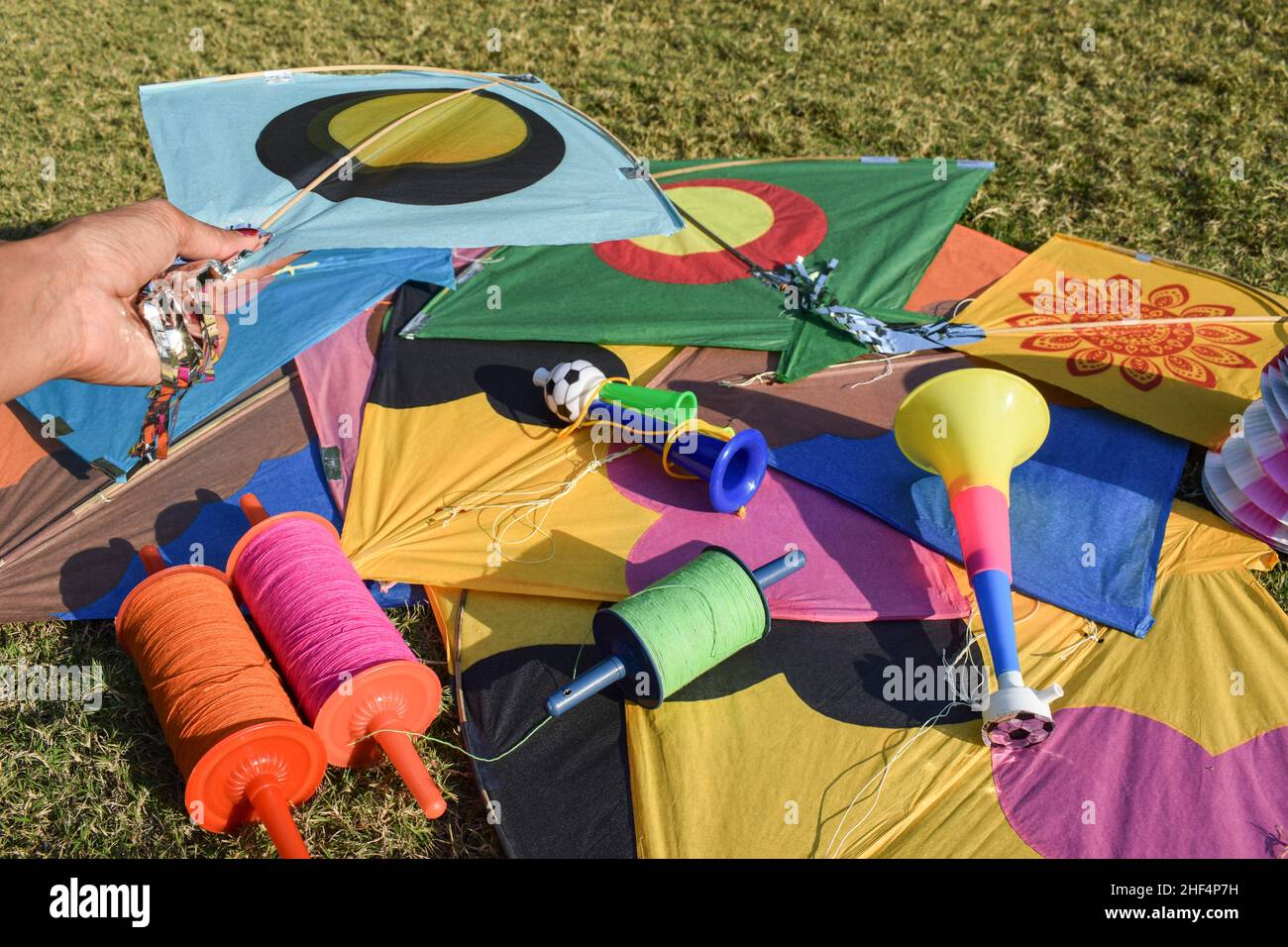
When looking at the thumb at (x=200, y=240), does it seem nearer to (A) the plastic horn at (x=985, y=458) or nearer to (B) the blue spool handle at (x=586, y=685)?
(B) the blue spool handle at (x=586, y=685)

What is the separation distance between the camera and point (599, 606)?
3033 mm

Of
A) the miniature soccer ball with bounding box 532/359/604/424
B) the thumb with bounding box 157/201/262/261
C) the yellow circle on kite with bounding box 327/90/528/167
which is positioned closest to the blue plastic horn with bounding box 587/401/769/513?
the miniature soccer ball with bounding box 532/359/604/424

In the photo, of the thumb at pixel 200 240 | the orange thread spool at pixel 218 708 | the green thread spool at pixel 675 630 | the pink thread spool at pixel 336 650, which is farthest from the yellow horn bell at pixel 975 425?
the thumb at pixel 200 240

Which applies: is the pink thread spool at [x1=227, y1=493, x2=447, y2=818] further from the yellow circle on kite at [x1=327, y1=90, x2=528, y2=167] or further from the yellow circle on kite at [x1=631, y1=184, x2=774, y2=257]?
the yellow circle on kite at [x1=631, y1=184, x2=774, y2=257]

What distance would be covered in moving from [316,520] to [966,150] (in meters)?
3.89

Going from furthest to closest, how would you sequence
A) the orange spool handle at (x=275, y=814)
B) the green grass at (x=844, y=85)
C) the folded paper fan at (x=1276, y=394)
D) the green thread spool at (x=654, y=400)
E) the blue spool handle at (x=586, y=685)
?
the green grass at (x=844, y=85) → the green thread spool at (x=654, y=400) → the folded paper fan at (x=1276, y=394) → the blue spool handle at (x=586, y=685) → the orange spool handle at (x=275, y=814)

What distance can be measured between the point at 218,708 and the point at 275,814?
0.92ft

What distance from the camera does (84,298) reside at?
2291mm

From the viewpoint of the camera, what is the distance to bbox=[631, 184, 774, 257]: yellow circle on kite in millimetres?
4266

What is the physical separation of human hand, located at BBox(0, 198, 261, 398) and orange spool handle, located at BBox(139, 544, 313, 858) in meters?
0.89

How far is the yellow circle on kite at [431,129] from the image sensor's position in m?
4.13

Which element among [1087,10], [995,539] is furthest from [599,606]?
[1087,10]

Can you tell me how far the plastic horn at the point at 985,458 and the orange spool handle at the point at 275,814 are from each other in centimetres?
165

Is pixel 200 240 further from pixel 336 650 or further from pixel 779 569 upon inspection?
pixel 779 569
